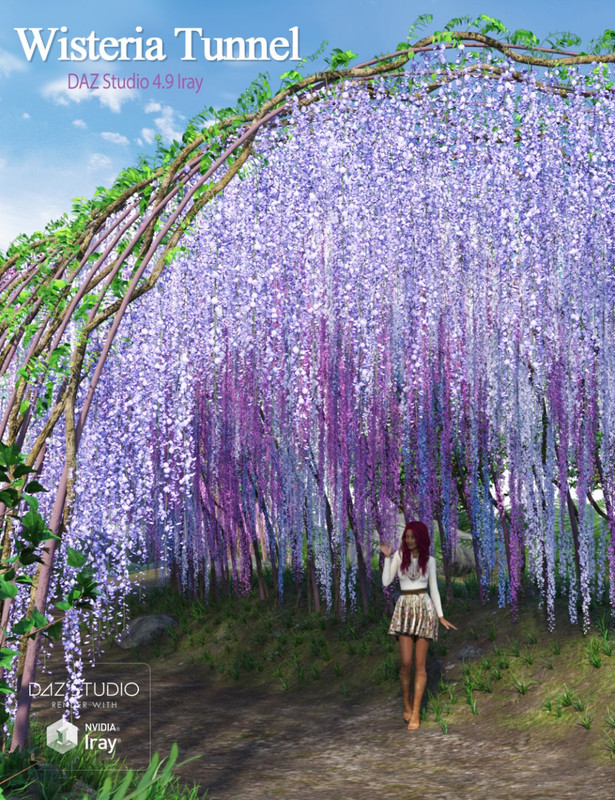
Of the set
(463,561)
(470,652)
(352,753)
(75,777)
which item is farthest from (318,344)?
(463,561)

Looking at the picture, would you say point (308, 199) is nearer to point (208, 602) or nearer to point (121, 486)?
point (121, 486)

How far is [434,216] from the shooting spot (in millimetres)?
6977

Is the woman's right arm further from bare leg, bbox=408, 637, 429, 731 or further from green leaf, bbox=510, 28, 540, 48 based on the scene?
green leaf, bbox=510, 28, 540, 48

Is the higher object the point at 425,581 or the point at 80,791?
the point at 425,581

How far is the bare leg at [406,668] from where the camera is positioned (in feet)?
19.6

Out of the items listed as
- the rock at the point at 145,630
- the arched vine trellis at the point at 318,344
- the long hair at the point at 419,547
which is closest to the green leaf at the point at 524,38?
the arched vine trellis at the point at 318,344

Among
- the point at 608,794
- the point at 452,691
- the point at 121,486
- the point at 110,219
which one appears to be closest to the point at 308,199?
the point at 110,219

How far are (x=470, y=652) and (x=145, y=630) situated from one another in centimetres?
443

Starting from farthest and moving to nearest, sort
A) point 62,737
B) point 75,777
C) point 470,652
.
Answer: point 470,652
point 62,737
point 75,777

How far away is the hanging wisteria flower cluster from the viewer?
643cm

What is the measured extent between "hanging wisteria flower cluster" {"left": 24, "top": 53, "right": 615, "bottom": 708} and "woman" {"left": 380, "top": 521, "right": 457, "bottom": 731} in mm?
1141

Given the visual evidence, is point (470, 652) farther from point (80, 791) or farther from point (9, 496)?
point (9, 496)

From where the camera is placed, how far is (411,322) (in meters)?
7.07

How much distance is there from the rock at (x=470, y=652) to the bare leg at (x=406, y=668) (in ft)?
2.92
